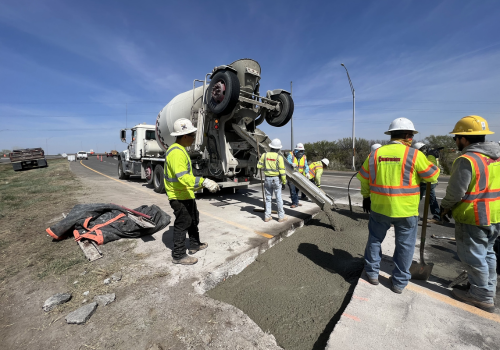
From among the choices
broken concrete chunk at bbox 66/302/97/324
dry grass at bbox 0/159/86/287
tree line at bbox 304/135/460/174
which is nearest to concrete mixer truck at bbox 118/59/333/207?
dry grass at bbox 0/159/86/287

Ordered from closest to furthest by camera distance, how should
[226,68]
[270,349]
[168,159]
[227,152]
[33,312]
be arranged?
[270,349], [33,312], [168,159], [226,68], [227,152]

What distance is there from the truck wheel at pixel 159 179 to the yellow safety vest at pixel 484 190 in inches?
307

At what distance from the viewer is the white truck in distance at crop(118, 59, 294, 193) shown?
573 centimetres

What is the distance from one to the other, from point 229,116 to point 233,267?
159 inches

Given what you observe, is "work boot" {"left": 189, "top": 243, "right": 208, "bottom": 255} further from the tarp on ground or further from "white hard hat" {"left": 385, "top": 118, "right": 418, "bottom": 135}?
"white hard hat" {"left": 385, "top": 118, "right": 418, "bottom": 135}

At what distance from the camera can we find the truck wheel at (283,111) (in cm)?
669

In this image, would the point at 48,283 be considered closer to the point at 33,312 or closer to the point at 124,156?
the point at 33,312

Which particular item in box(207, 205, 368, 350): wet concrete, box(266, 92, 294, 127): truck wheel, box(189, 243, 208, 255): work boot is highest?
box(266, 92, 294, 127): truck wheel

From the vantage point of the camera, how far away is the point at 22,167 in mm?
20609

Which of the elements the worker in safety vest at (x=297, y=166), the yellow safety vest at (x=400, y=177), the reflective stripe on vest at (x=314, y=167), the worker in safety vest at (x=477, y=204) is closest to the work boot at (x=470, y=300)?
the worker in safety vest at (x=477, y=204)

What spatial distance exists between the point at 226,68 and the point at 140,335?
546 cm

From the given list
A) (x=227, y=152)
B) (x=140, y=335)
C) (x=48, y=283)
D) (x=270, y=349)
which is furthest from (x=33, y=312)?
(x=227, y=152)

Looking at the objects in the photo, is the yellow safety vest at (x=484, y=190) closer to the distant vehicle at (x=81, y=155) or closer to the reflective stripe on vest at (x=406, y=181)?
the reflective stripe on vest at (x=406, y=181)

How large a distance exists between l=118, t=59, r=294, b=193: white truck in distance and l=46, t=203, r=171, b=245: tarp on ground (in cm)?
Answer: 260
